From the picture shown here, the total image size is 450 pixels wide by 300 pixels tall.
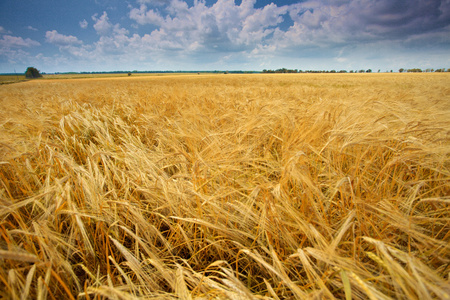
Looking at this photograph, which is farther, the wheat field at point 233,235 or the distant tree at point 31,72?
the distant tree at point 31,72

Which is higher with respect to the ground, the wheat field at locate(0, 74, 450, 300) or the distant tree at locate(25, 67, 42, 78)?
the distant tree at locate(25, 67, 42, 78)

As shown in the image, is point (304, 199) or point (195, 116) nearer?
point (304, 199)

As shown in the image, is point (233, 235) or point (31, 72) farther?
point (31, 72)

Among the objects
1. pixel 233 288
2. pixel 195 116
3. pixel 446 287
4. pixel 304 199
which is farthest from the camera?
pixel 195 116

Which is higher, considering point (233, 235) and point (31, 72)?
point (31, 72)

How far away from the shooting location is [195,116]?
6.51ft

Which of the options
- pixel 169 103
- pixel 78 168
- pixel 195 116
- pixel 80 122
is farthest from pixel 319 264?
pixel 169 103

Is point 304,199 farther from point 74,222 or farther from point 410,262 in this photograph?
point 74,222

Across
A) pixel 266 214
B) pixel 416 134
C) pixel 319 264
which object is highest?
pixel 416 134

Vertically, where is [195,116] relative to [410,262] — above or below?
above

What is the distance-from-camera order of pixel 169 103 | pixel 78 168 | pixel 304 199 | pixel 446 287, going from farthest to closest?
pixel 169 103, pixel 78 168, pixel 304 199, pixel 446 287

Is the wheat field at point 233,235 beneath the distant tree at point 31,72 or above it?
beneath

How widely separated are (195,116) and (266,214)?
146 centimetres

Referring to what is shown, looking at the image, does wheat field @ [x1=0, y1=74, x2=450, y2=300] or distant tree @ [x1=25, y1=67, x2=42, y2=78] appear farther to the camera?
distant tree @ [x1=25, y1=67, x2=42, y2=78]
